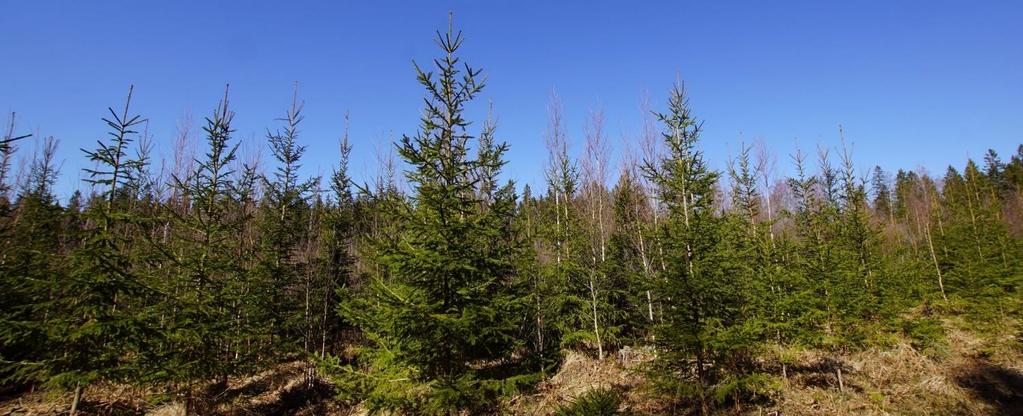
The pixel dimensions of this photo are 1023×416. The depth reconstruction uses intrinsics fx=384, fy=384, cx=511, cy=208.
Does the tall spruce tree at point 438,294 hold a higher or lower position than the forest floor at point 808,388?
higher

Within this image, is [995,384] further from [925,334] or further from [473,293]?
[473,293]

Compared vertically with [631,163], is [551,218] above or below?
below

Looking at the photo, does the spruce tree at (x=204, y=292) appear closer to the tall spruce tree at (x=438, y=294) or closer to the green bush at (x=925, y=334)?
the tall spruce tree at (x=438, y=294)

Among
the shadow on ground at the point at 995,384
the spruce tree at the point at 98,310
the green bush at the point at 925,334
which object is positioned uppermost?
the spruce tree at the point at 98,310

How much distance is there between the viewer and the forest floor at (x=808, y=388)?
9.84 metres

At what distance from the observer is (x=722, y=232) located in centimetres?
931

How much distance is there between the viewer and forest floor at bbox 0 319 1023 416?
9.84 meters

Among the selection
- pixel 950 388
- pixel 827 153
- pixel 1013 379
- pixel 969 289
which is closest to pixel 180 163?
pixel 827 153

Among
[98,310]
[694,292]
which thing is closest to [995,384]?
[694,292]

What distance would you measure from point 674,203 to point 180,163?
90.9 ft

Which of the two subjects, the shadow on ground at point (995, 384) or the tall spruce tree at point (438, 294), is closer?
the tall spruce tree at point (438, 294)

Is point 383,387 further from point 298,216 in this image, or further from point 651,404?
point 298,216

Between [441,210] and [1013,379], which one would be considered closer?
[441,210]

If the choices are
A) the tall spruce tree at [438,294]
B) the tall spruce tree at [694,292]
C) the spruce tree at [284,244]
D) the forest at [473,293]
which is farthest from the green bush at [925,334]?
the spruce tree at [284,244]
